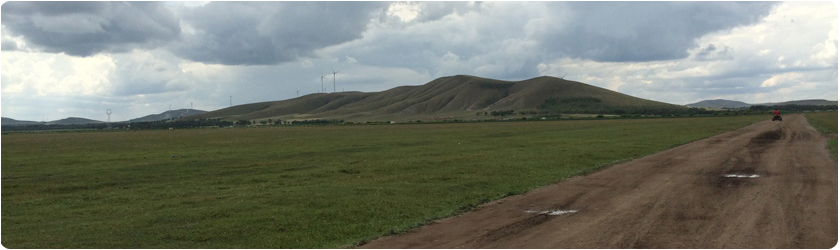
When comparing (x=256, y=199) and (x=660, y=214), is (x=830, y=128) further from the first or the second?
(x=256, y=199)

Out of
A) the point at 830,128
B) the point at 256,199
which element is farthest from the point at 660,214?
the point at 830,128

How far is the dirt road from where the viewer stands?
13.1m

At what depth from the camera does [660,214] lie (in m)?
15.9

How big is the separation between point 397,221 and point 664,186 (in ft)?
31.8

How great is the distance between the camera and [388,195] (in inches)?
861

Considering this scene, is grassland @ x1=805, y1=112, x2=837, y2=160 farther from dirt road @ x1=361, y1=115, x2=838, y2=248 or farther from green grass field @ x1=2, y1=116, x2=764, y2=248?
dirt road @ x1=361, y1=115, x2=838, y2=248

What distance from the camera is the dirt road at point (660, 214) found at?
13062mm

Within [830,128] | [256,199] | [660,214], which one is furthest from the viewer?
[830,128]

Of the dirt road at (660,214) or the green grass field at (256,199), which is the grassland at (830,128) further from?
the dirt road at (660,214)

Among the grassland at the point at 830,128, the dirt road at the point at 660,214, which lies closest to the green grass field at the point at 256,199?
the dirt road at the point at 660,214

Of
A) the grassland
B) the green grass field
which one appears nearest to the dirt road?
the green grass field

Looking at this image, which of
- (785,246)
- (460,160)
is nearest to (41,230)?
(785,246)

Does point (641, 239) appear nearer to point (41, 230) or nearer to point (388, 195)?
point (388, 195)

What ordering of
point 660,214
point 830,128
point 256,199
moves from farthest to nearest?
1. point 830,128
2. point 256,199
3. point 660,214
